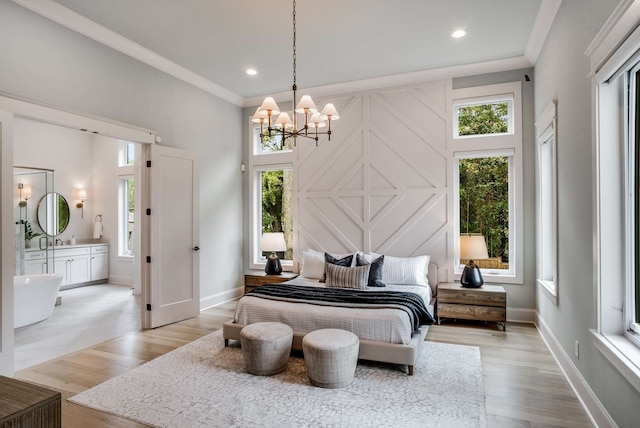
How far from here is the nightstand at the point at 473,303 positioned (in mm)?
4438

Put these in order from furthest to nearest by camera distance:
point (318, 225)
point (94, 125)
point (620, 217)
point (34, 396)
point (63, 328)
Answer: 1. point (318, 225)
2. point (63, 328)
3. point (94, 125)
4. point (620, 217)
5. point (34, 396)

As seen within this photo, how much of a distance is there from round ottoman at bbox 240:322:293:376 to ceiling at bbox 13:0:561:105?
9.94ft

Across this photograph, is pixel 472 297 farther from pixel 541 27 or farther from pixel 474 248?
pixel 541 27

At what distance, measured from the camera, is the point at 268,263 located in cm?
568

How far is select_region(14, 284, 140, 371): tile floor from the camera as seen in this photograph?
384cm

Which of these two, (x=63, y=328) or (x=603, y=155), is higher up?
(x=603, y=155)

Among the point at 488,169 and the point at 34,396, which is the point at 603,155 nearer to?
the point at 488,169

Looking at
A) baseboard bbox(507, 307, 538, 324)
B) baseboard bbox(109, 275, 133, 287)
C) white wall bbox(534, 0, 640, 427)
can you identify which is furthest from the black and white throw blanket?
baseboard bbox(109, 275, 133, 287)

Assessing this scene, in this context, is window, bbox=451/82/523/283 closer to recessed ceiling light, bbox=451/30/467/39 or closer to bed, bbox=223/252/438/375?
recessed ceiling light, bbox=451/30/467/39

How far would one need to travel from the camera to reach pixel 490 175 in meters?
5.03

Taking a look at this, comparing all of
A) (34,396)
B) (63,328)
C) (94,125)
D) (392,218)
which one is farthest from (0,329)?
(392,218)

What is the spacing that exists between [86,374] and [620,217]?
4302 millimetres

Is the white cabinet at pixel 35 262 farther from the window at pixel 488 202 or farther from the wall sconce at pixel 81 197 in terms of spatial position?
the window at pixel 488 202

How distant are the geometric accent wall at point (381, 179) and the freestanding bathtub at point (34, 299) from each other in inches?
139
